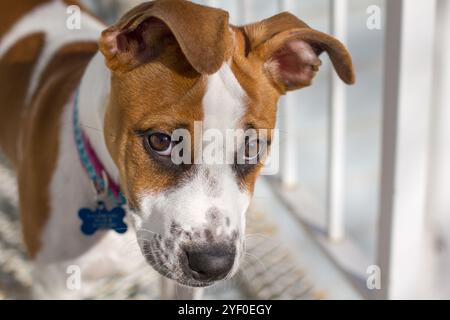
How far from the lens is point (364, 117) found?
2.25 m

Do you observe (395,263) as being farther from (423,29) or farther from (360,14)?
(360,14)

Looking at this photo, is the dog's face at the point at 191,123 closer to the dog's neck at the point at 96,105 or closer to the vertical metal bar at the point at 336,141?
the dog's neck at the point at 96,105

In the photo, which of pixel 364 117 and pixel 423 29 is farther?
pixel 364 117

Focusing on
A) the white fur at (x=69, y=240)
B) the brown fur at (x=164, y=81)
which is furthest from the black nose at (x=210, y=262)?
the white fur at (x=69, y=240)

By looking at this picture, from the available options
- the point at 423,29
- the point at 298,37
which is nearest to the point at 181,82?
the point at 298,37

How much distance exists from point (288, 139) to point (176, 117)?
1.15 m

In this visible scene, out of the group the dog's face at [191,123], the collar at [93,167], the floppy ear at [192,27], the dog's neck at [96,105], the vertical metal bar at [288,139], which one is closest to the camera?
the floppy ear at [192,27]

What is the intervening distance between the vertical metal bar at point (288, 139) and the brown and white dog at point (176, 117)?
587 mm

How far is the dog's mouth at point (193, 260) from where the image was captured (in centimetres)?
126

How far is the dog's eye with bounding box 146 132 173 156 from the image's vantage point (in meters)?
1.29

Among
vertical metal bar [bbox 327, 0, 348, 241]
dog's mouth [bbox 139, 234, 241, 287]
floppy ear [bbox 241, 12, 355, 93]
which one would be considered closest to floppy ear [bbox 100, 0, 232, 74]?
floppy ear [bbox 241, 12, 355, 93]

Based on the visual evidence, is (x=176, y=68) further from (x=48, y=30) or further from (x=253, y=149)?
(x=48, y=30)
